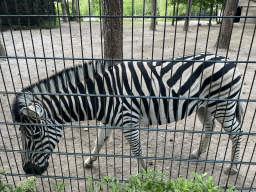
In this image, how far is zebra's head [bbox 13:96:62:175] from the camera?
7.83 ft

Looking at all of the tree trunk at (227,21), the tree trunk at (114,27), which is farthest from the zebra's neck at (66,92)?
the tree trunk at (227,21)

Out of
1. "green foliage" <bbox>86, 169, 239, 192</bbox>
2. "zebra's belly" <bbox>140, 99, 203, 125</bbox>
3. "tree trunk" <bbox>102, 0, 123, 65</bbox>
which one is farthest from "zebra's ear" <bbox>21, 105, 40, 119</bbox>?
"tree trunk" <bbox>102, 0, 123, 65</bbox>

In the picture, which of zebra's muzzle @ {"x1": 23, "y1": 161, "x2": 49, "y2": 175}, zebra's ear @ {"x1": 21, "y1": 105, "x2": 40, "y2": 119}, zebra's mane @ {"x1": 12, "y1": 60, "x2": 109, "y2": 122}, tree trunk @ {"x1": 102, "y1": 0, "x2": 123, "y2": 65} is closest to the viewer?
zebra's ear @ {"x1": 21, "y1": 105, "x2": 40, "y2": 119}

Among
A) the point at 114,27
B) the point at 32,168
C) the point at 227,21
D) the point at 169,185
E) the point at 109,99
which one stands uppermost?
the point at 114,27

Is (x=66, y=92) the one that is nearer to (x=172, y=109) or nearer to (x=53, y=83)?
(x=53, y=83)

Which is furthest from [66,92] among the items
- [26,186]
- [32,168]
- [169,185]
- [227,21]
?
[227,21]

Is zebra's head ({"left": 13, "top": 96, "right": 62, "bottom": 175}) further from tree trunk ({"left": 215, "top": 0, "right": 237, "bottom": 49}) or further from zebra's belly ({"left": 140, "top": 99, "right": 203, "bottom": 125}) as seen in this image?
tree trunk ({"left": 215, "top": 0, "right": 237, "bottom": 49})

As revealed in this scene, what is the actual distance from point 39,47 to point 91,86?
9315 millimetres

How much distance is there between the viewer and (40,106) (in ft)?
8.29

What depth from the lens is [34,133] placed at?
2.53m

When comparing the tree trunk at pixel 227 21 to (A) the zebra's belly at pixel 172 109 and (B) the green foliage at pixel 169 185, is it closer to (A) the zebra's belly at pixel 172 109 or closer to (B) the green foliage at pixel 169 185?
(A) the zebra's belly at pixel 172 109

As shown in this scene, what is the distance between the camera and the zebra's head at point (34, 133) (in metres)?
2.39

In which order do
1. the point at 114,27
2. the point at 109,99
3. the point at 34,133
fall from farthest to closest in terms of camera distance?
the point at 114,27, the point at 109,99, the point at 34,133

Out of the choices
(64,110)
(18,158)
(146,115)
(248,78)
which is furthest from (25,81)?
(248,78)
